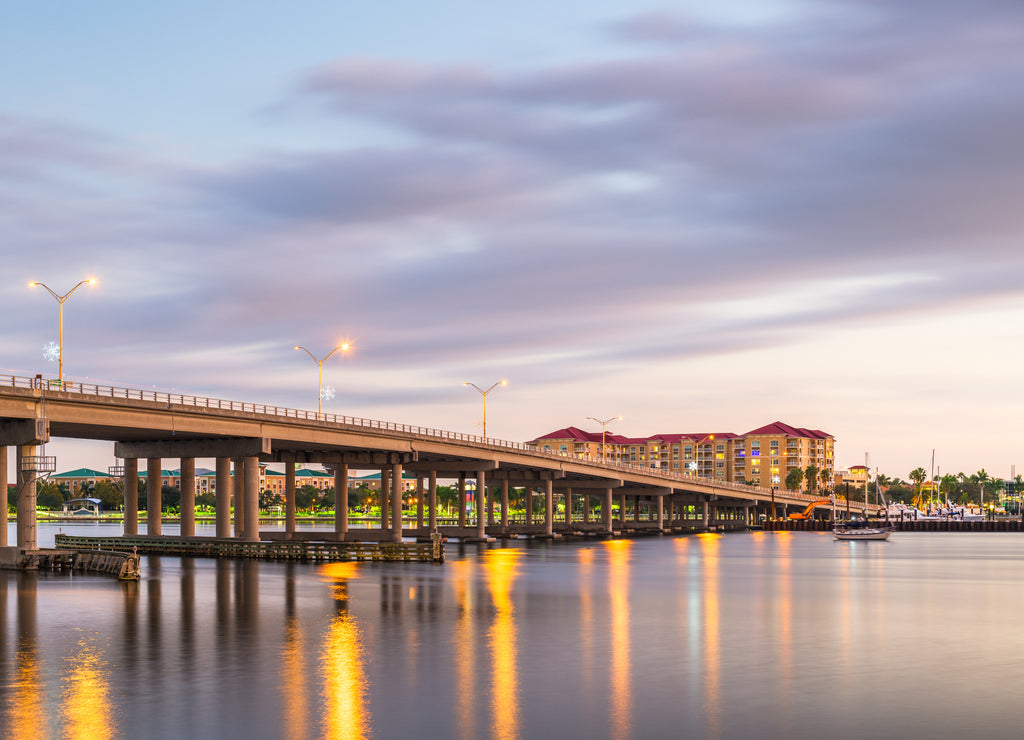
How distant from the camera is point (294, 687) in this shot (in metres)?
28.7

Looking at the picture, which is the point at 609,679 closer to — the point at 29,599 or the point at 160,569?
the point at 29,599

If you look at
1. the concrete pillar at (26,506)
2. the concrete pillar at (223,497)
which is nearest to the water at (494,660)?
the concrete pillar at (26,506)

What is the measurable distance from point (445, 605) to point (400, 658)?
17.4 meters

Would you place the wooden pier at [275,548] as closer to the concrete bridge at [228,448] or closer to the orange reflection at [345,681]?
the concrete bridge at [228,448]

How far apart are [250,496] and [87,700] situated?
7621 centimetres

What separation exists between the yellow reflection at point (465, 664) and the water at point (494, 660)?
8 centimetres

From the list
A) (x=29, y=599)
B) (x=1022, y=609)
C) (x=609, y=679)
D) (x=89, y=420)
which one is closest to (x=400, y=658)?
(x=609, y=679)

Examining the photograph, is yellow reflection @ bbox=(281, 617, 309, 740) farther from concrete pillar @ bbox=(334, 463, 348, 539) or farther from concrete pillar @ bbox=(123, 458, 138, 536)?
concrete pillar @ bbox=(334, 463, 348, 539)

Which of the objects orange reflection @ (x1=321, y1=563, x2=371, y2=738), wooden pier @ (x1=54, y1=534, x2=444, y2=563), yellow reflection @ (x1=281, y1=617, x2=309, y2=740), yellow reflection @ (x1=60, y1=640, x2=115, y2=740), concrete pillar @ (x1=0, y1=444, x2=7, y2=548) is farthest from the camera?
wooden pier @ (x1=54, y1=534, x2=444, y2=563)


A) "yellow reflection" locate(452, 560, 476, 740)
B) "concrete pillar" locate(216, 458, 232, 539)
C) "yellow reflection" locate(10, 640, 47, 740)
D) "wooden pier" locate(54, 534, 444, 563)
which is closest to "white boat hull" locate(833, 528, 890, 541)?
"wooden pier" locate(54, 534, 444, 563)

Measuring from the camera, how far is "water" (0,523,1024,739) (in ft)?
82.3

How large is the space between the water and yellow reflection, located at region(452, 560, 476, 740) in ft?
0.28

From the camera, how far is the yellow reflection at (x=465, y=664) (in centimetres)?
2477

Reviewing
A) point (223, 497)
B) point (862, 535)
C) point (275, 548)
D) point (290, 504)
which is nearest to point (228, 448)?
point (223, 497)
